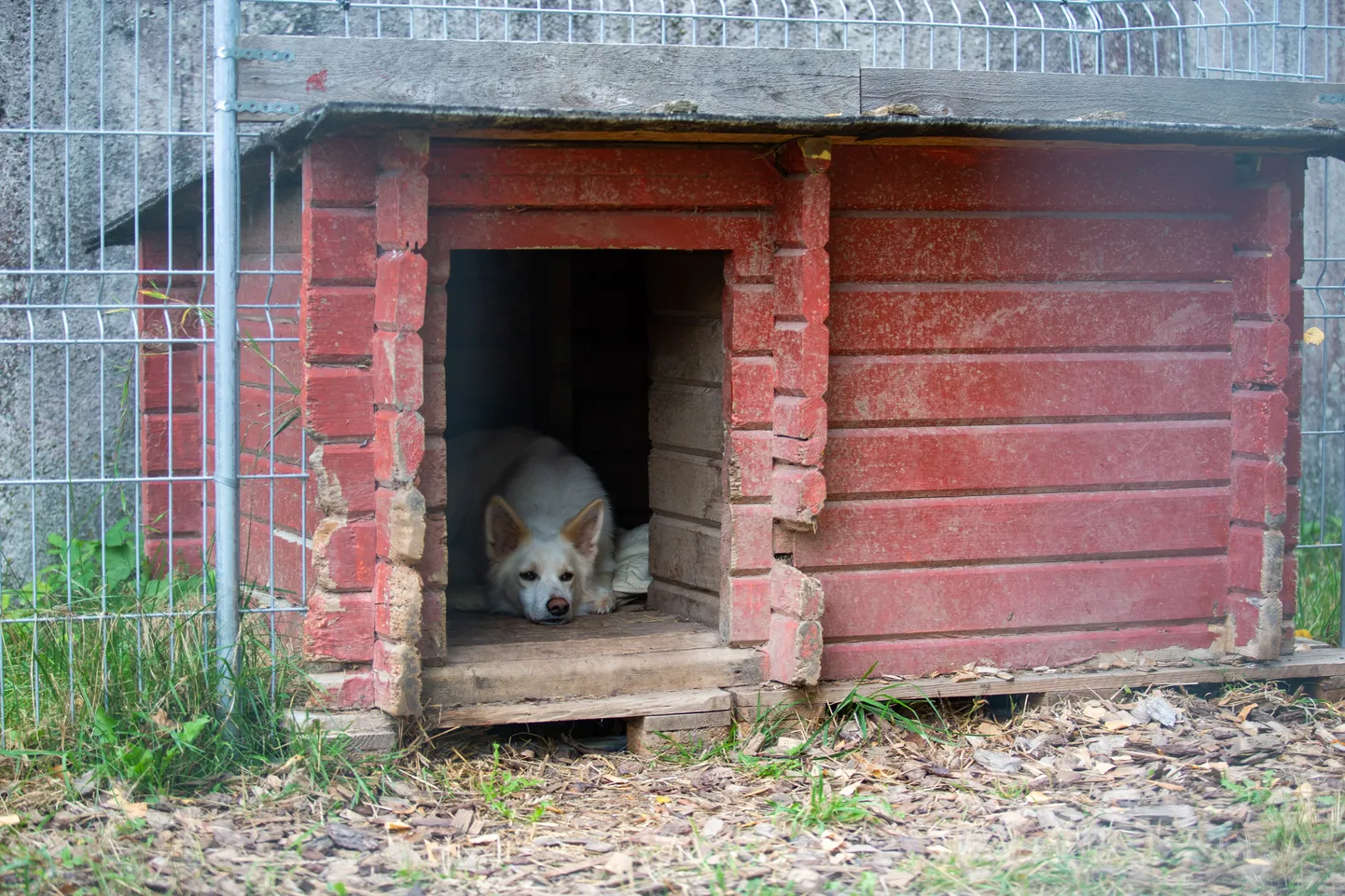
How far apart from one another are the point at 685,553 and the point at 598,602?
98 cm

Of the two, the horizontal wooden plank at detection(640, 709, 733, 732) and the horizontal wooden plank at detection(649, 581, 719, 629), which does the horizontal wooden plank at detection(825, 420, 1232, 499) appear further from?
the horizontal wooden plank at detection(640, 709, 733, 732)

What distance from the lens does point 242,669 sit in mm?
4816

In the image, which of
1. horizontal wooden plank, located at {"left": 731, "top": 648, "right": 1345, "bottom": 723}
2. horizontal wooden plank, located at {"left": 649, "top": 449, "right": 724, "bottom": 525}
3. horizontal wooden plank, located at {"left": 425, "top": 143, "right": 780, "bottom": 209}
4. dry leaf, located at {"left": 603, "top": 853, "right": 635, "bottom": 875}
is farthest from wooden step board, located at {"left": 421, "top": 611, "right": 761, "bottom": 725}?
horizontal wooden plank, located at {"left": 425, "top": 143, "right": 780, "bottom": 209}

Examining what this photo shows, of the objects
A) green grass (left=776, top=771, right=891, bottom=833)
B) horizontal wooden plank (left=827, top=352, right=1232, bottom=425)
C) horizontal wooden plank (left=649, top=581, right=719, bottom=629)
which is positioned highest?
horizontal wooden plank (left=827, top=352, right=1232, bottom=425)

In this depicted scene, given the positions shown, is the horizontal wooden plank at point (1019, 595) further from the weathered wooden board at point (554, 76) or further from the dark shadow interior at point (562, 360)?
the dark shadow interior at point (562, 360)

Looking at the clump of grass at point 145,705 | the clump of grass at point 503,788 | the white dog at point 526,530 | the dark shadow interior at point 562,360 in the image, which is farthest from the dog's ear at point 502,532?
the clump of grass at point 145,705

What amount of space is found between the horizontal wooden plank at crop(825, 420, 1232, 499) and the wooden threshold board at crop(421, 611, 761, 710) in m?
0.83

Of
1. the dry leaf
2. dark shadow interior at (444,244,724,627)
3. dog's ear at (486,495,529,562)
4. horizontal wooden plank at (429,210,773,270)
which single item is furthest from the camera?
dark shadow interior at (444,244,724,627)

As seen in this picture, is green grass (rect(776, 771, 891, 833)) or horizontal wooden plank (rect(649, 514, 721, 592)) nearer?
green grass (rect(776, 771, 891, 833))

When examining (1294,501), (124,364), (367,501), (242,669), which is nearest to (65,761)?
(242,669)

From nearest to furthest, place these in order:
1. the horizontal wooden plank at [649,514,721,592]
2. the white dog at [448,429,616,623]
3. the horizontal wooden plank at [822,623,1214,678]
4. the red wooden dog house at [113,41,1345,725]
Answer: the red wooden dog house at [113,41,1345,725] < the horizontal wooden plank at [822,623,1214,678] < the horizontal wooden plank at [649,514,721,592] < the white dog at [448,429,616,623]

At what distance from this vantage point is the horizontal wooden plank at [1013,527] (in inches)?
211

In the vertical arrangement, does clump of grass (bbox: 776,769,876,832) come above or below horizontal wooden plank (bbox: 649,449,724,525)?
below

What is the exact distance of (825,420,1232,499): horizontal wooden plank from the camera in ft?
17.6
